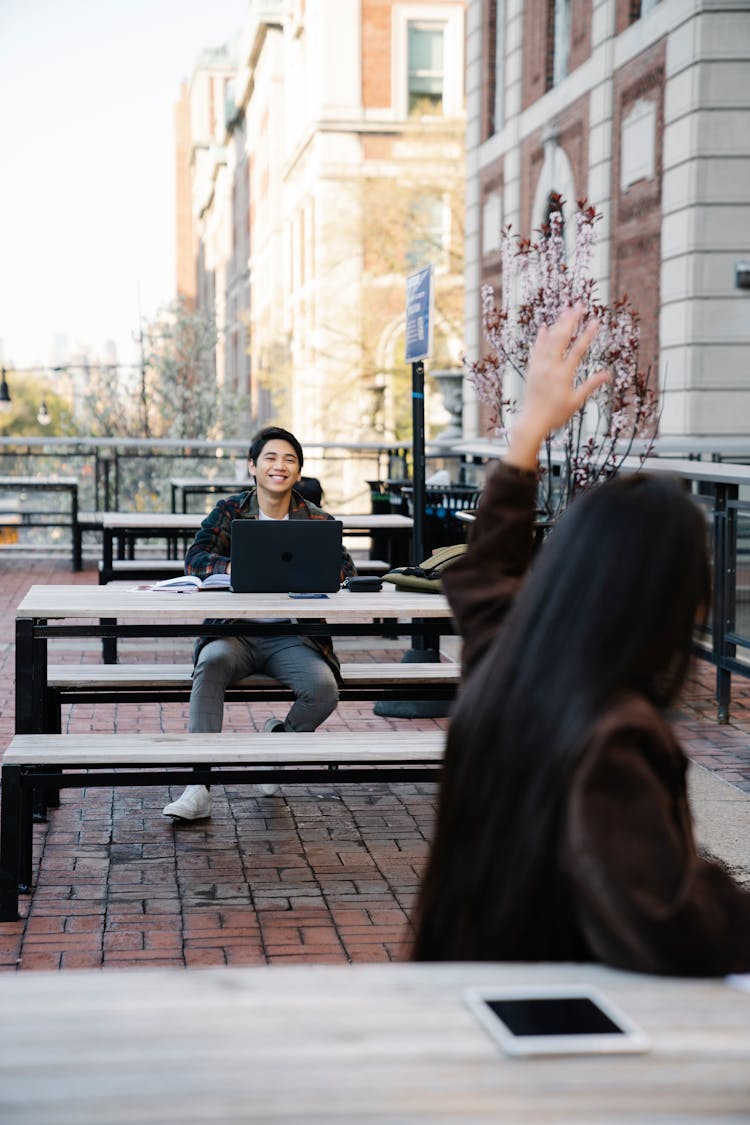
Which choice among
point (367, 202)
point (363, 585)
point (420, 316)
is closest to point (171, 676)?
point (363, 585)

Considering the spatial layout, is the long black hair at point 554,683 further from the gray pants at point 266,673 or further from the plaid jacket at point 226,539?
the plaid jacket at point 226,539

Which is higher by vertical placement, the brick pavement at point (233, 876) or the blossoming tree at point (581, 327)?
the blossoming tree at point (581, 327)

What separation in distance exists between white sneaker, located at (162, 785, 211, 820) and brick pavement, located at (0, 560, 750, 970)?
5 centimetres

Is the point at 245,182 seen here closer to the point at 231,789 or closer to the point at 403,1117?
the point at 231,789

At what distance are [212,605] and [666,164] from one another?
471 inches

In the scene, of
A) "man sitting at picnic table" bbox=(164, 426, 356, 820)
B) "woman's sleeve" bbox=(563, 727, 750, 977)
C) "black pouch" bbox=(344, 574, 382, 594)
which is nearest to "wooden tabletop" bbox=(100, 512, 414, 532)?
"man sitting at picnic table" bbox=(164, 426, 356, 820)

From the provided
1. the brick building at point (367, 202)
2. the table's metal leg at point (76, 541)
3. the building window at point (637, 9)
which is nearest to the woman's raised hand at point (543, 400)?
the table's metal leg at point (76, 541)

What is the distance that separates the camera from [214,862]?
5465 millimetres

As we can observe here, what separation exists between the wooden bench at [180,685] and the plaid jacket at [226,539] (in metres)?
0.15

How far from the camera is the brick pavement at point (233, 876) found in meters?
4.54

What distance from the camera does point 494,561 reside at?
2541 millimetres

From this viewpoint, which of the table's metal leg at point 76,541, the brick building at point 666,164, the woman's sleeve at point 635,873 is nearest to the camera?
the woman's sleeve at point 635,873

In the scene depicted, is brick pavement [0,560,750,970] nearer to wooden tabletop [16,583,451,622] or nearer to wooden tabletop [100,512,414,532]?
wooden tabletop [16,583,451,622]

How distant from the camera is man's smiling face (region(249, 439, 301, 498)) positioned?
6.37 m
